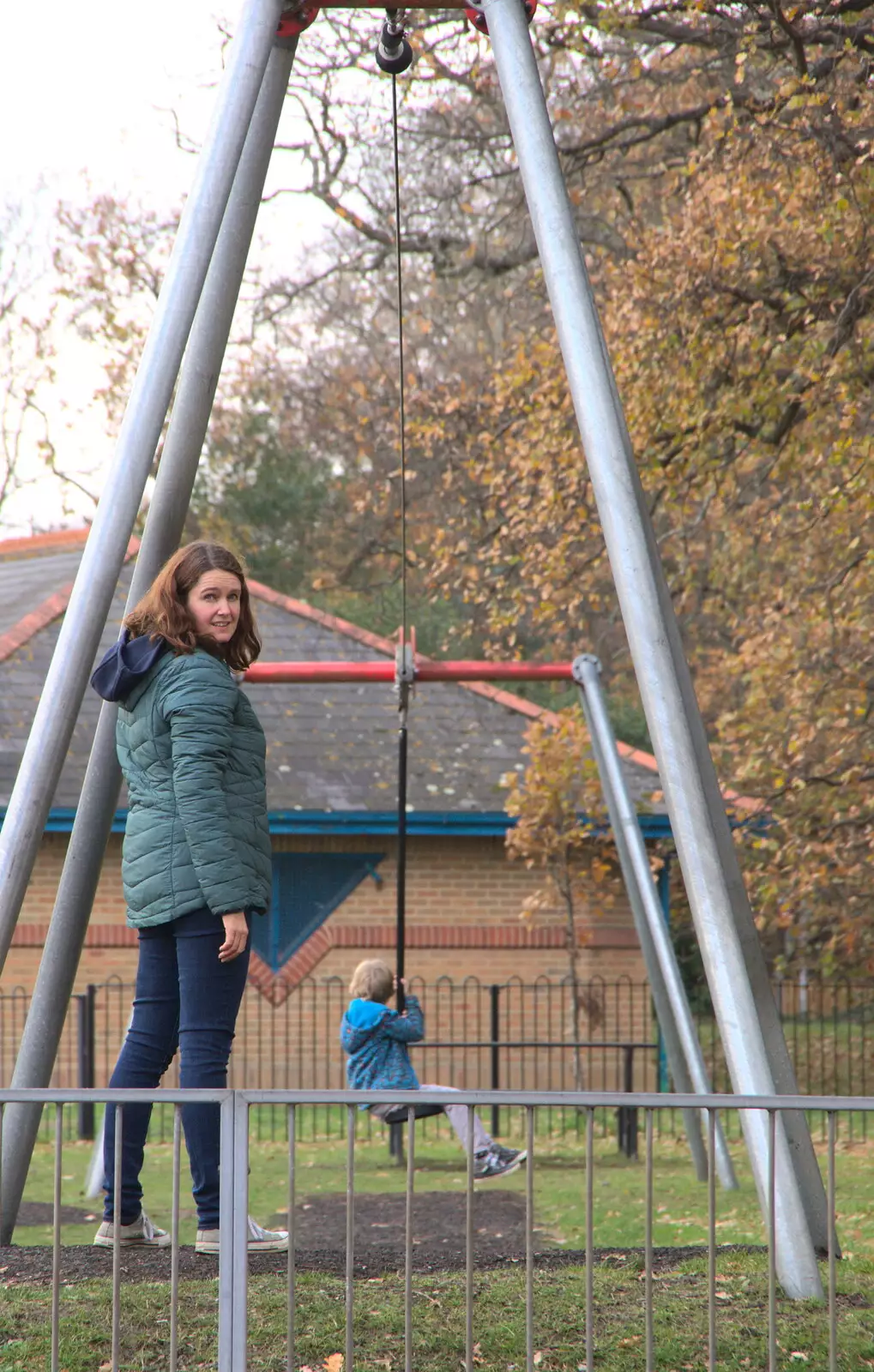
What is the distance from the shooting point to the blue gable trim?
15.2 metres

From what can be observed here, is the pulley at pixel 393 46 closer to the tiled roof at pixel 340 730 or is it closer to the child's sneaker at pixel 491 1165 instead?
the child's sneaker at pixel 491 1165

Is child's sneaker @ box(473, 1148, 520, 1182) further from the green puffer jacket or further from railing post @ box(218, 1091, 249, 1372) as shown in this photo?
railing post @ box(218, 1091, 249, 1372)

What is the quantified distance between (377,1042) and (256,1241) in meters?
3.05

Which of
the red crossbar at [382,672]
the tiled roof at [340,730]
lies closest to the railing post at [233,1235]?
the red crossbar at [382,672]

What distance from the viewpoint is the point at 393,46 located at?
598 centimetres

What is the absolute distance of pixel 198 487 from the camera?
26.9 metres

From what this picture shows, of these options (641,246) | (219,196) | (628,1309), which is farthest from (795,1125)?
(641,246)

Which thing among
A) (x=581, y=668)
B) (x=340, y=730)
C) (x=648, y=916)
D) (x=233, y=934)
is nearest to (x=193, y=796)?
(x=233, y=934)

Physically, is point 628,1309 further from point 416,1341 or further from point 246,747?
point 246,747

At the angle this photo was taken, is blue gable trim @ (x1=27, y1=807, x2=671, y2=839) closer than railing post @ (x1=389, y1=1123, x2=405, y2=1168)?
No

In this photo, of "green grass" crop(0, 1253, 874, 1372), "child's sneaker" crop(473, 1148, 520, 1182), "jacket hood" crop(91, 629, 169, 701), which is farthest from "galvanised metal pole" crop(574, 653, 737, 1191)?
"jacket hood" crop(91, 629, 169, 701)

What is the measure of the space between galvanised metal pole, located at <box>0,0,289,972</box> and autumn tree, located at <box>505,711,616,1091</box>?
985 centimetres

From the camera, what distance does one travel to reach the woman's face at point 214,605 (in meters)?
4.31

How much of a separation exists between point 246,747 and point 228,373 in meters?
23.0
